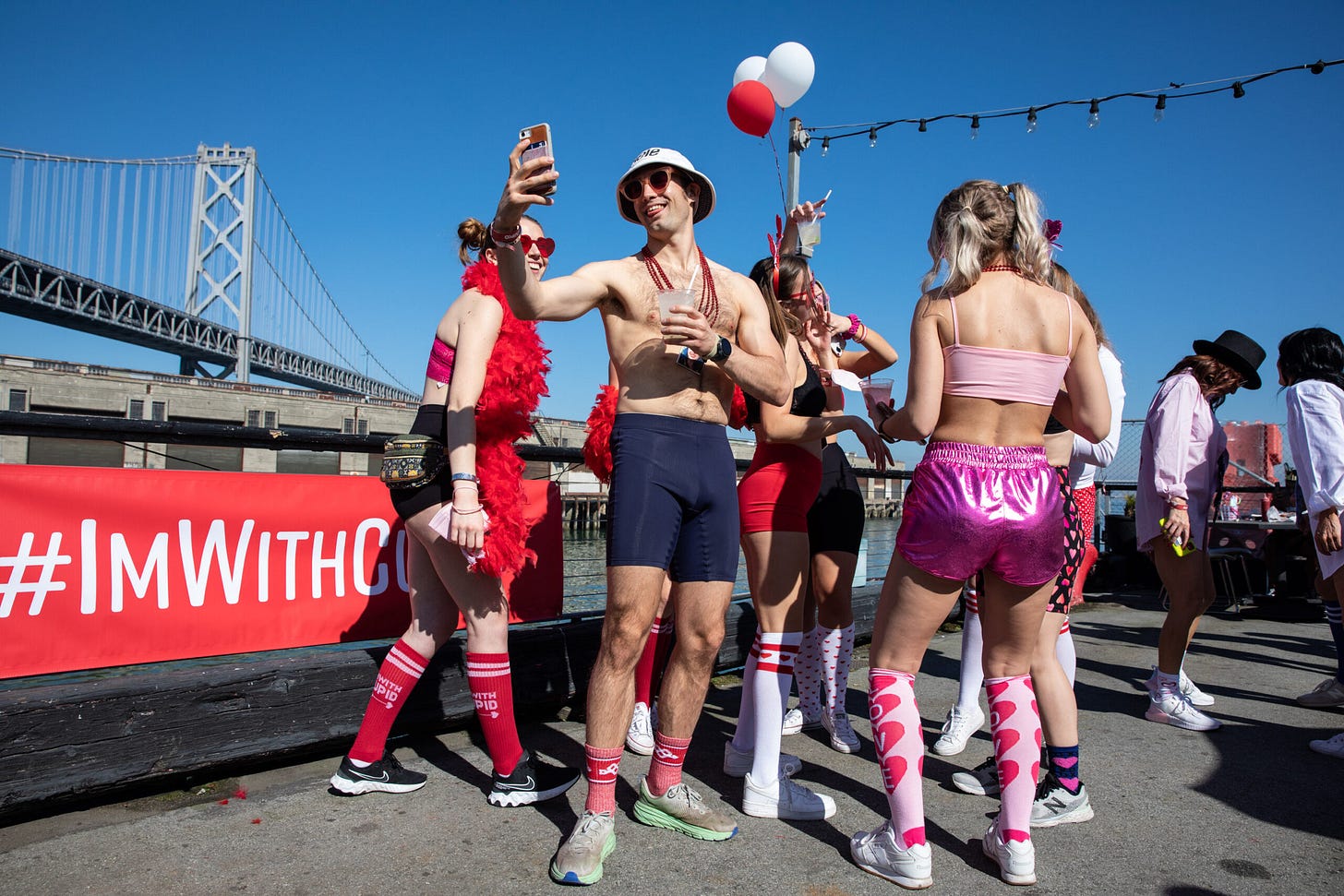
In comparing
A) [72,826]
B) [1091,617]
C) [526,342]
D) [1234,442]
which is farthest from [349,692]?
[1234,442]

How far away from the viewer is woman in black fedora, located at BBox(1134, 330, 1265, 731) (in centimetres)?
366

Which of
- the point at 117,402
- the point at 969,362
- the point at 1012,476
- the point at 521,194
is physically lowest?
the point at 1012,476

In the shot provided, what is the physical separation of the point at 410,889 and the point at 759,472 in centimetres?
164

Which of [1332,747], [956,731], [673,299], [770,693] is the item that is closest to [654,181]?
[673,299]

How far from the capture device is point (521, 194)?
196 centimetres

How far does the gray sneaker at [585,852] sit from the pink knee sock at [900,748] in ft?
2.44

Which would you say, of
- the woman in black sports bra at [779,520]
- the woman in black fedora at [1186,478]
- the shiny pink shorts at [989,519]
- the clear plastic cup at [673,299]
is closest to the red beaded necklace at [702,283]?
the clear plastic cup at [673,299]

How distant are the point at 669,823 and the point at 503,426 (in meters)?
1.29

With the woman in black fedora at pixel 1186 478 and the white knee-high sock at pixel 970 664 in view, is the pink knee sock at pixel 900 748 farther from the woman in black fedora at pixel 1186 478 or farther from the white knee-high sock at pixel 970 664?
the woman in black fedora at pixel 1186 478

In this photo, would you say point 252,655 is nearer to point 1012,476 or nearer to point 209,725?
point 209,725

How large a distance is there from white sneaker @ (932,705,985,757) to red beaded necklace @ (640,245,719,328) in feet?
6.34

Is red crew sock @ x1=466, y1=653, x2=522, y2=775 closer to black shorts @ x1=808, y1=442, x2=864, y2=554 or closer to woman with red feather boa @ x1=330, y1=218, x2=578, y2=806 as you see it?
woman with red feather boa @ x1=330, y1=218, x2=578, y2=806

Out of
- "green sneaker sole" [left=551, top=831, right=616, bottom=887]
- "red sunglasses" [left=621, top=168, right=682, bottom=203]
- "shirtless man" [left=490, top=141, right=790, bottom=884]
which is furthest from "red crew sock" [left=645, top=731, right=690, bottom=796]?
"red sunglasses" [left=621, top=168, right=682, bottom=203]

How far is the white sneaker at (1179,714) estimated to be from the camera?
142 inches
